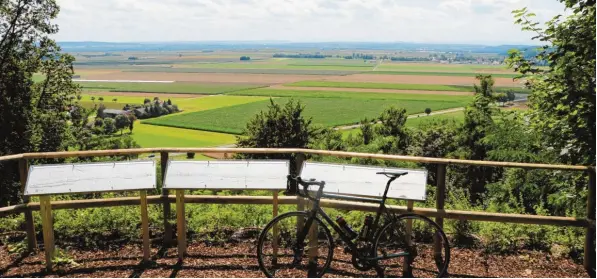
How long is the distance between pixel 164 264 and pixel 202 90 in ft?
391

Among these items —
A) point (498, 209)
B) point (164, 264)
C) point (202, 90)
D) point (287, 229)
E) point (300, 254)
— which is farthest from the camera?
point (202, 90)

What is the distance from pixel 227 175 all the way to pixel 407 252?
2159mm

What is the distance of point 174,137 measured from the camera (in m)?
60.0

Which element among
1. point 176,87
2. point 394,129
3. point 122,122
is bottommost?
point 122,122

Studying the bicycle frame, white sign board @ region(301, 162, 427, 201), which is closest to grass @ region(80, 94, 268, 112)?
white sign board @ region(301, 162, 427, 201)

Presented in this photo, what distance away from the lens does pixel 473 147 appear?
38.2 metres

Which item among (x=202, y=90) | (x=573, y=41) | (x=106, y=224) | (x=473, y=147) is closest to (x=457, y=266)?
(x=573, y=41)

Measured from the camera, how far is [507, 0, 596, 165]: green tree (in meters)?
6.07

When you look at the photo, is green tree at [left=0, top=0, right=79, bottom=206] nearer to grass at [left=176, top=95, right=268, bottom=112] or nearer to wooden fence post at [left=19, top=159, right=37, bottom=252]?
wooden fence post at [left=19, top=159, right=37, bottom=252]

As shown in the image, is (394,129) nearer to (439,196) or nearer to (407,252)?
(439,196)

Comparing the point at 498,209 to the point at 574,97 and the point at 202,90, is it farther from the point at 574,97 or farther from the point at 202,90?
the point at 202,90

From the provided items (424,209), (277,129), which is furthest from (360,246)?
(277,129)

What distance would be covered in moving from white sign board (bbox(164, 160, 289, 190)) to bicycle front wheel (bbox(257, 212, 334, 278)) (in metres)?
0.48

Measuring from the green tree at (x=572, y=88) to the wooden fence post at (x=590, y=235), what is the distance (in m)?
0.88
